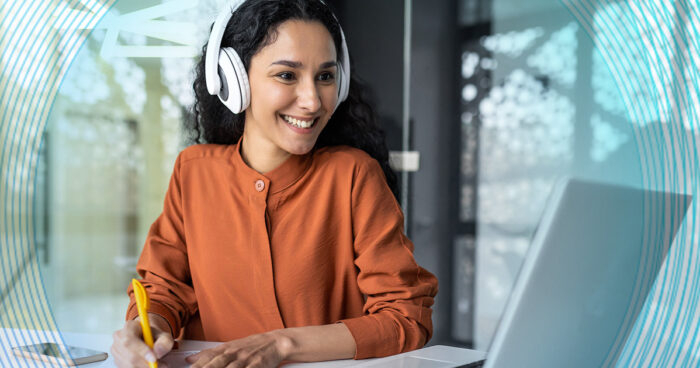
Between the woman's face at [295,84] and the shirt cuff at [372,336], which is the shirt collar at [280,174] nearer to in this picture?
the woman's face at [295,84]

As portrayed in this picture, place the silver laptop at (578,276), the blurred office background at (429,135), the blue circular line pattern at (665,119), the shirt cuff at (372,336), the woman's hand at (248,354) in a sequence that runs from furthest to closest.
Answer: the blurred office background at (429,135), the blue circular line pattern at (665,119), the shirt cuff at (372,336), the woman's hand at (248,354), the silver laptop at (578,276)

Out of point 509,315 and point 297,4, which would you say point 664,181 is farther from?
point 509,315

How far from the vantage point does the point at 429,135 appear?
10.1 ft

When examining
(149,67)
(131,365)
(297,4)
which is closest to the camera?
(131,365)

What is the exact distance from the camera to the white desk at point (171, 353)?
3.16 ft

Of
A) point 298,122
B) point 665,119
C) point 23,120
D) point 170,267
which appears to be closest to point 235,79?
point 298,122

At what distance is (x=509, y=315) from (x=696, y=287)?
1332 millimetres

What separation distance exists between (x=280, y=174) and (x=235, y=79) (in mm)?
199

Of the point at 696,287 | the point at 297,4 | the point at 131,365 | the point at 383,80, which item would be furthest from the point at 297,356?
the point at 383,80

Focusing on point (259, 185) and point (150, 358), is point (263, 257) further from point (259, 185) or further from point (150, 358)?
point (150, 358)

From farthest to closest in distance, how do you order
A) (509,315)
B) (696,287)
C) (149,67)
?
(149,67) < (696,287) < (509,315)

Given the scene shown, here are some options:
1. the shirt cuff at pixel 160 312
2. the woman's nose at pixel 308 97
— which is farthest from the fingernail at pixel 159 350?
the woman's nose at pixel 308 97

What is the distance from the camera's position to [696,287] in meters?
1.69

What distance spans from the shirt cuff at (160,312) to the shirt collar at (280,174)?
0.93ft
